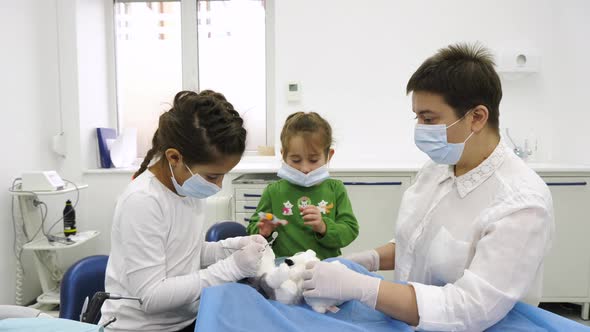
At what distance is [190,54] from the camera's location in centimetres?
334

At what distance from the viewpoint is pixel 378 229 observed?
2.50 metres

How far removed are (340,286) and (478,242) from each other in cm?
31

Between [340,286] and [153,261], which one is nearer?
[340,286]

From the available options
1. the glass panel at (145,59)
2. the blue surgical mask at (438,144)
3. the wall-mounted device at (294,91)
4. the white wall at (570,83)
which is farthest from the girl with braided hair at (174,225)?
the white wall at (570,83)

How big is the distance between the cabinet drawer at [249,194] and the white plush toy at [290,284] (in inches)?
55.0

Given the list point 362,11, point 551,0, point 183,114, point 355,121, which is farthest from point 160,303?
point 551,0

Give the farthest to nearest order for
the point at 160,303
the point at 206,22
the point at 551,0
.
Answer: the point at 206,22 → the point at 551,0 → the point at 160,303

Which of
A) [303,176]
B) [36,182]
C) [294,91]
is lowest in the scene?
[36,182]

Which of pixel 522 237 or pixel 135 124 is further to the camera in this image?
pixel 135 124

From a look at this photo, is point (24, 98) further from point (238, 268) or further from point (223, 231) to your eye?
point (238, 268)

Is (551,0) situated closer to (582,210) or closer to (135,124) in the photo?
(582,210)

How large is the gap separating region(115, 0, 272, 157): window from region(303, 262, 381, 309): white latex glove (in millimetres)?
2565

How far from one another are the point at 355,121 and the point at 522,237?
92.6 inches

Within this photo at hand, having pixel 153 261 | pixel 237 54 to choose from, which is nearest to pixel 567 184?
pixel 153 261
